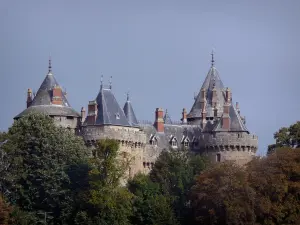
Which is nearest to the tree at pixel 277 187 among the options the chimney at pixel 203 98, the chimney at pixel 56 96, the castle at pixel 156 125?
the castle at pixel 156 125

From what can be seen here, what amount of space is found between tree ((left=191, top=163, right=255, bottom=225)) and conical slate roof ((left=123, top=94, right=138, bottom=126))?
34.8 ft

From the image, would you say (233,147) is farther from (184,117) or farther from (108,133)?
(108,133)

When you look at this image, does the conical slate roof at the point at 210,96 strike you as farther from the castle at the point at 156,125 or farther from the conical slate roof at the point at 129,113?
the conical slate roof at the point at 129,113

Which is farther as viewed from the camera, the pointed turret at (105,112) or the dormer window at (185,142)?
the dormer window at (185,142)

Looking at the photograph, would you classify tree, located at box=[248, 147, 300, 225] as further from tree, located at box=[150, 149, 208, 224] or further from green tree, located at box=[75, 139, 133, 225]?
green tree, located at box=[75, 139, 133, 225]

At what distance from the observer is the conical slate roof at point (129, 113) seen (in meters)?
97.4

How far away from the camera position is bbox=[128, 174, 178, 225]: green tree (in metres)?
87.1

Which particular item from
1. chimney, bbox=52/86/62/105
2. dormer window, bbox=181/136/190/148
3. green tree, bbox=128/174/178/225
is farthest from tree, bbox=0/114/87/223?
dormer window, bbox=181/136/190/148

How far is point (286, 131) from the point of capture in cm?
10038

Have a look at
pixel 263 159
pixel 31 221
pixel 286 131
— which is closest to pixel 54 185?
pixel 31 221

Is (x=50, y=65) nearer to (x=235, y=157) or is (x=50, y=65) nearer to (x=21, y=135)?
(x=21, y=135)

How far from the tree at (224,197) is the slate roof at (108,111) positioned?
30.6 ft

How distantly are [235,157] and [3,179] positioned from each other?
2216cm

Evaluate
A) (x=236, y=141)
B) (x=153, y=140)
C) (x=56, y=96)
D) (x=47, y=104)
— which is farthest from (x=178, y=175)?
(x=47, y=104)
